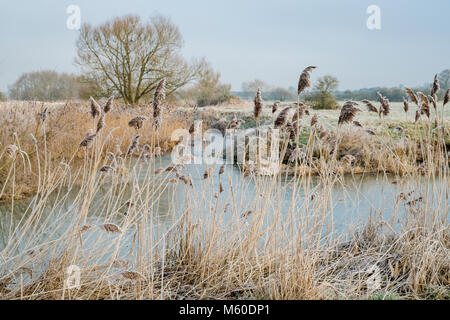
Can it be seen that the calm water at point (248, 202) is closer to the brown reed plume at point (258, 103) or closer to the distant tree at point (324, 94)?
the brown reed plume at point (258, 103)

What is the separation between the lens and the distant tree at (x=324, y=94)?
1104 cm

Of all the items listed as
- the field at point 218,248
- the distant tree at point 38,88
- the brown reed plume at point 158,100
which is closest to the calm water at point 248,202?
the field at point 218,248

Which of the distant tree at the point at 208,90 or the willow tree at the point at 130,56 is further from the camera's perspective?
the distant tree at the point at 208,90

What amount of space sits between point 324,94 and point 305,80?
9591 millimetres

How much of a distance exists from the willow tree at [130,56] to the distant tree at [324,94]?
3.68 metres

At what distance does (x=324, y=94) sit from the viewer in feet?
36.8

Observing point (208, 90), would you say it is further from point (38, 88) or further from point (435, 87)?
point (435, 87)

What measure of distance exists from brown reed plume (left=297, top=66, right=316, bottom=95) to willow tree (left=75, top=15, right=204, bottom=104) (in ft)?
30.6

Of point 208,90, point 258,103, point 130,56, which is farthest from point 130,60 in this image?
point 258,103

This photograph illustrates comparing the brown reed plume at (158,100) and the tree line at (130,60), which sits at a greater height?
the tree line at (130,60)

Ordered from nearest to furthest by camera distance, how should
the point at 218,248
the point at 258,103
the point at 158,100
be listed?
1. the point at 158,100
2. the point at 258,103
3. the point at 218,248

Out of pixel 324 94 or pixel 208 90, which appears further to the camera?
pixel 208 90

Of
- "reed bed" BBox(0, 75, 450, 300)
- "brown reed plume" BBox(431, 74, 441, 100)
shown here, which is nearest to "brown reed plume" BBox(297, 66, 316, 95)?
"reed bed" BBox(0, 75, 450, 300)
